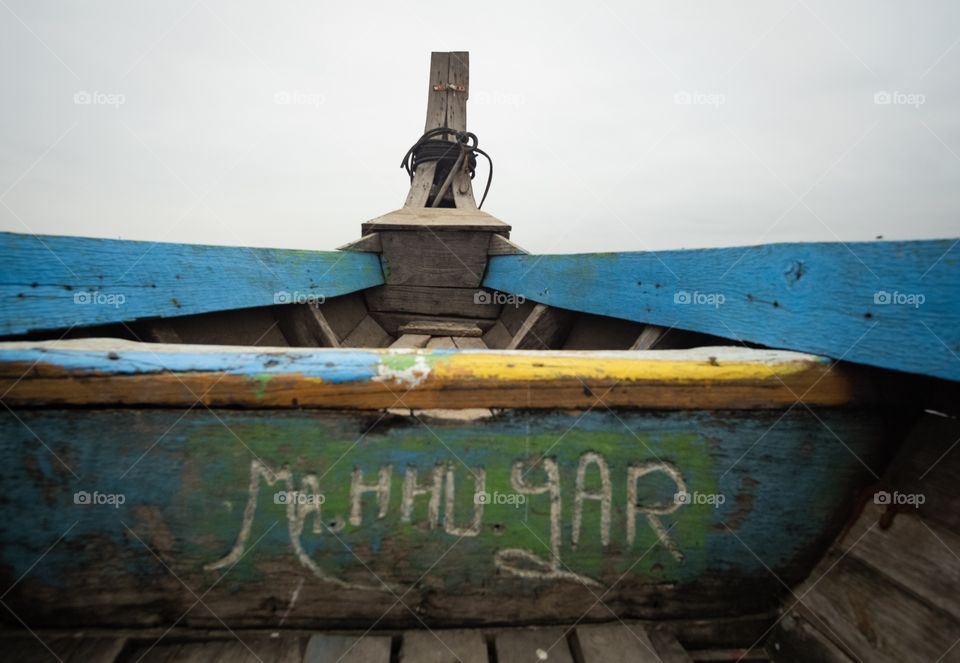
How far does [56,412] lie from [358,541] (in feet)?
1.66

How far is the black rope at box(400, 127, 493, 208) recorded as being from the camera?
4.28 meters

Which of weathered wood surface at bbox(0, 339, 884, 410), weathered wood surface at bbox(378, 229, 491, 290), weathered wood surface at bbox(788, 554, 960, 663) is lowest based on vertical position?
weathered wood surface at bbox(788, 554, 960, 663)

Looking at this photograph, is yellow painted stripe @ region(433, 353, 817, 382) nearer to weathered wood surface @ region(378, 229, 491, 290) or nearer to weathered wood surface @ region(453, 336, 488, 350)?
weathered wood surface @ region(453, 336, 488, 350)

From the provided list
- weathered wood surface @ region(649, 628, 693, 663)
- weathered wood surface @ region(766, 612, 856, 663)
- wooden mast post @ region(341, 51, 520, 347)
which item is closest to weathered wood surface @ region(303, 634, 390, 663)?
weathered wood surface @ region(649, 628, 693, 663)

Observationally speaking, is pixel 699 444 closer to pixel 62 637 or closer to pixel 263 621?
pixel 263 621

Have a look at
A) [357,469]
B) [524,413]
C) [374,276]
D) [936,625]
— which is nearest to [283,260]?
[374,276]

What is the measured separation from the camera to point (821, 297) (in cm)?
75

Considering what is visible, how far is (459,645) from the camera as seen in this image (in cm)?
70

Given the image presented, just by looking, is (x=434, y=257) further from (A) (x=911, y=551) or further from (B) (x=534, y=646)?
(A) (x=911, y=551)

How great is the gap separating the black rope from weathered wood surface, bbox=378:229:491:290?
1686 millimetres

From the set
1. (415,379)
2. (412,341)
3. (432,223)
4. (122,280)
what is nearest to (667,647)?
(415,379)

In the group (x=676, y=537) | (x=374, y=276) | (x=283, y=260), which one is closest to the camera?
(x=676, y=537)

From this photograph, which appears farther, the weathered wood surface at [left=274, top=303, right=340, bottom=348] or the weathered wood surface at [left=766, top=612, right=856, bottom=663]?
the weathered wood surface at [left=274, top=303, right=340, bottom=348]

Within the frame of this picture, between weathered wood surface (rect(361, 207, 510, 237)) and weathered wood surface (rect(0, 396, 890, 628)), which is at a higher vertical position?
weathered wood surface (rect(361, 207, 510, 237))
